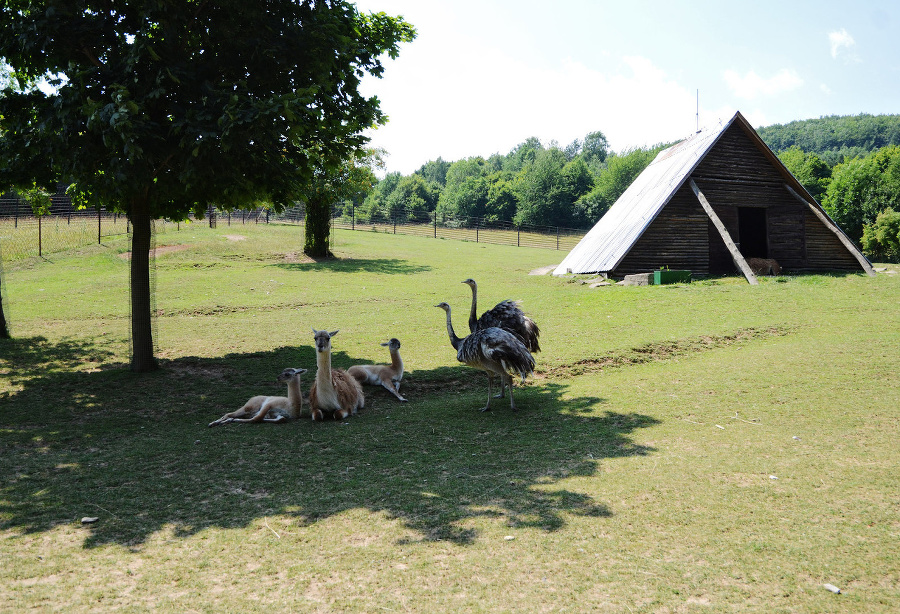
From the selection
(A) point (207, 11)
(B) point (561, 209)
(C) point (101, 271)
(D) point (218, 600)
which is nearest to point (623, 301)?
(A) point (207, 11)

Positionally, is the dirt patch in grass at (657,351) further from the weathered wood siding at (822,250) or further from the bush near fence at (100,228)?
the weathered wood siding at (822,250)

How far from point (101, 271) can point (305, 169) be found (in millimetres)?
18046

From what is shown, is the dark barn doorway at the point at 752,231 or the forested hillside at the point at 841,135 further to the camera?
the forested hillside at the point at 841,135

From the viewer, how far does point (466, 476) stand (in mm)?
6371

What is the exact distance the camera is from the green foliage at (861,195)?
4984 centimetres

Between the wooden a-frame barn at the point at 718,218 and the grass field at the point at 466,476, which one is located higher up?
the wooden a-frame barn at the point at 718,218

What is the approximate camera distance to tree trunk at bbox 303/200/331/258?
3023 centimetres

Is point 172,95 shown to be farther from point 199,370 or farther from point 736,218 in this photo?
point 736,218

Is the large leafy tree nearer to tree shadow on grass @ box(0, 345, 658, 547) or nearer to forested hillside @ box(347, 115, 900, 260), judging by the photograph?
tree shadow on grass @ box(0, 345, 658, 547)

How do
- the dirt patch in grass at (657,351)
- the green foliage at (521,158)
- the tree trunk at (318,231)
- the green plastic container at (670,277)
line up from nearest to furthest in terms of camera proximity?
the dirt patch in grass at (657,351), the green plastic container at (670,277), the tree trunk at (318,231), the green foliage at (521,158)

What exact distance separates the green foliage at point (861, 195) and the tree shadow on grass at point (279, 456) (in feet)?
172

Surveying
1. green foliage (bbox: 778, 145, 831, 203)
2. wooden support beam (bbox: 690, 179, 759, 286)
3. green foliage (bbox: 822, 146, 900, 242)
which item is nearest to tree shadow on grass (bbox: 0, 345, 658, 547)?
wooden support beam (bbox: 690, 179, 759, 286)

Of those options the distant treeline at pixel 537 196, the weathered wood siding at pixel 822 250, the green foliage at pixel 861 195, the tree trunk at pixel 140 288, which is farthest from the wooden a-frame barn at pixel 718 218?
the distant treeline at pixel 537 196

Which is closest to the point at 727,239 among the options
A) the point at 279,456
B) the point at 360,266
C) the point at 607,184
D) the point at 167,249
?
the point at 360,266
